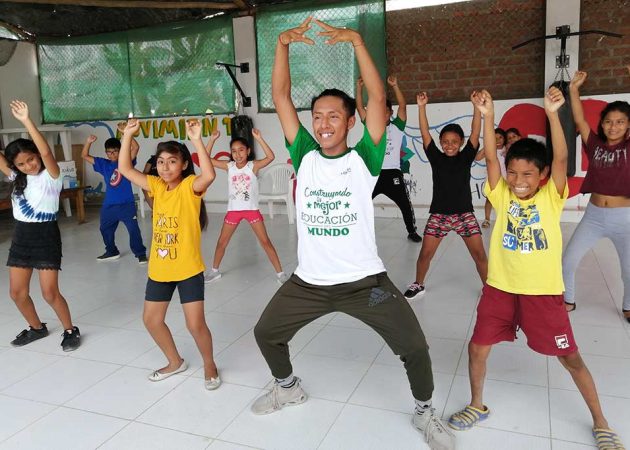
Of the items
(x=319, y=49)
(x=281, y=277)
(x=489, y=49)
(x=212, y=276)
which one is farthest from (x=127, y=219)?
(x=489, y=49)

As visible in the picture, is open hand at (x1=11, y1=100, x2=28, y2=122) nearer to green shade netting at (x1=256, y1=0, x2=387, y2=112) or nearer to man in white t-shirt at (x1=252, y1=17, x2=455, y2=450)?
man in white t-shirt at (x1=252, y1=17, x2=455, y2=450)

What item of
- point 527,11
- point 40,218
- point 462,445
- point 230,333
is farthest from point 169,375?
point 527,11

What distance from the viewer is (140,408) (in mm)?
2373

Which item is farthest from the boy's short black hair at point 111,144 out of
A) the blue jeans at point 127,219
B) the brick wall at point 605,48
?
the brick wall at point 605,48

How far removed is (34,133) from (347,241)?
192 centimetres

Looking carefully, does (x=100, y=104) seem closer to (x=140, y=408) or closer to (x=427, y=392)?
(x=140, y=408)

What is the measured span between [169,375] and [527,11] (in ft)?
19.3

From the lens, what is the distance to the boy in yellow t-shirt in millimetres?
1983

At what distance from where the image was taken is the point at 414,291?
3.80 metres

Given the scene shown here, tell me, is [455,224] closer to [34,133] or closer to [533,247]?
[533,247]

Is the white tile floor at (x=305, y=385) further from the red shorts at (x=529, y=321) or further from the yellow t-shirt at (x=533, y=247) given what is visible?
the yellow t-shirt at (x=533, y=247)

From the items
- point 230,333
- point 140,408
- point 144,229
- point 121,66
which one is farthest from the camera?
point 121,66

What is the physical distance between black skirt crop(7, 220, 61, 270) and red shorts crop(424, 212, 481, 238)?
2402 millimetres

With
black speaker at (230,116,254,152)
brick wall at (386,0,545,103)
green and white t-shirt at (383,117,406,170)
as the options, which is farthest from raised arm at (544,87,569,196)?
black speaker at (230,116,254,152)
